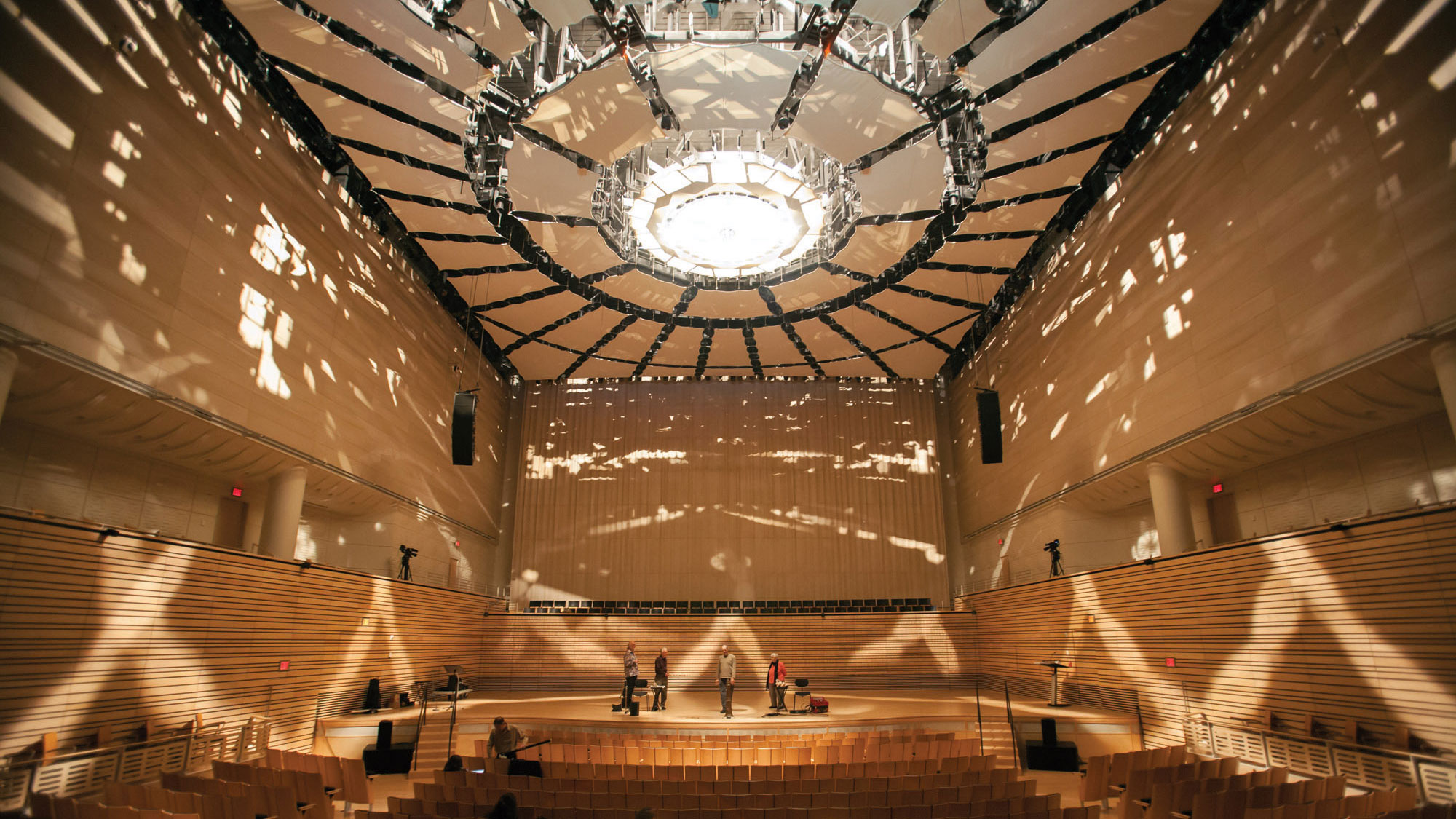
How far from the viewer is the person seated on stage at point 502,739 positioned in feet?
27.0

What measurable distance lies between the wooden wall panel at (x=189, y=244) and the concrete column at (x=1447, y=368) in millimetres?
14328

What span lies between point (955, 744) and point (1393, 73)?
887 centimetres

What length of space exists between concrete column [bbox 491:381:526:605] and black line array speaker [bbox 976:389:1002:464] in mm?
14193

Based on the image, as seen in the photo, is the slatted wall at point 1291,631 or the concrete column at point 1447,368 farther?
the slatted wall at point 1291,631

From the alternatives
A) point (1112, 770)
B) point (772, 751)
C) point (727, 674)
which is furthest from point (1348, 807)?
point (727, 674)

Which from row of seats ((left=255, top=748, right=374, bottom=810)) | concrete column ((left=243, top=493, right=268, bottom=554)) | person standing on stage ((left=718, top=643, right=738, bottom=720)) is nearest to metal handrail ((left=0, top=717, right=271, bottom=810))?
row of seats ((left=255, top=748, right=374, bottom=810))

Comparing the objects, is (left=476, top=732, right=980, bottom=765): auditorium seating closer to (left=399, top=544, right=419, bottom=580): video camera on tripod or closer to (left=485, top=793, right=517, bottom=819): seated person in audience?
(left=485, top=793, right=517, bottom=819): seated person in audience

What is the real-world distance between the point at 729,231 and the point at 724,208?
1.62 ft

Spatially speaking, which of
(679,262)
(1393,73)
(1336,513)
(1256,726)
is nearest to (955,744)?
(1256,726)

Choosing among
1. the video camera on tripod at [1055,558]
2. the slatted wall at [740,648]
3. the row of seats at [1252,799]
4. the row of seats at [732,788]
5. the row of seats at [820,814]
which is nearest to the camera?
the row of seats at [820,814]

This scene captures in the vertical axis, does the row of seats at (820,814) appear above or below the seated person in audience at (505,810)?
below

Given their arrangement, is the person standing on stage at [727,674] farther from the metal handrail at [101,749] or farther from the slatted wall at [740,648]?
the metal handrail at [101,749]

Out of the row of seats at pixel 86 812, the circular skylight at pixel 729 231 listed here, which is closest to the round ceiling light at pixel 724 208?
the circular skylight at pixel 729 231

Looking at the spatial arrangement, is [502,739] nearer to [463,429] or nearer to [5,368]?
[5,368]
